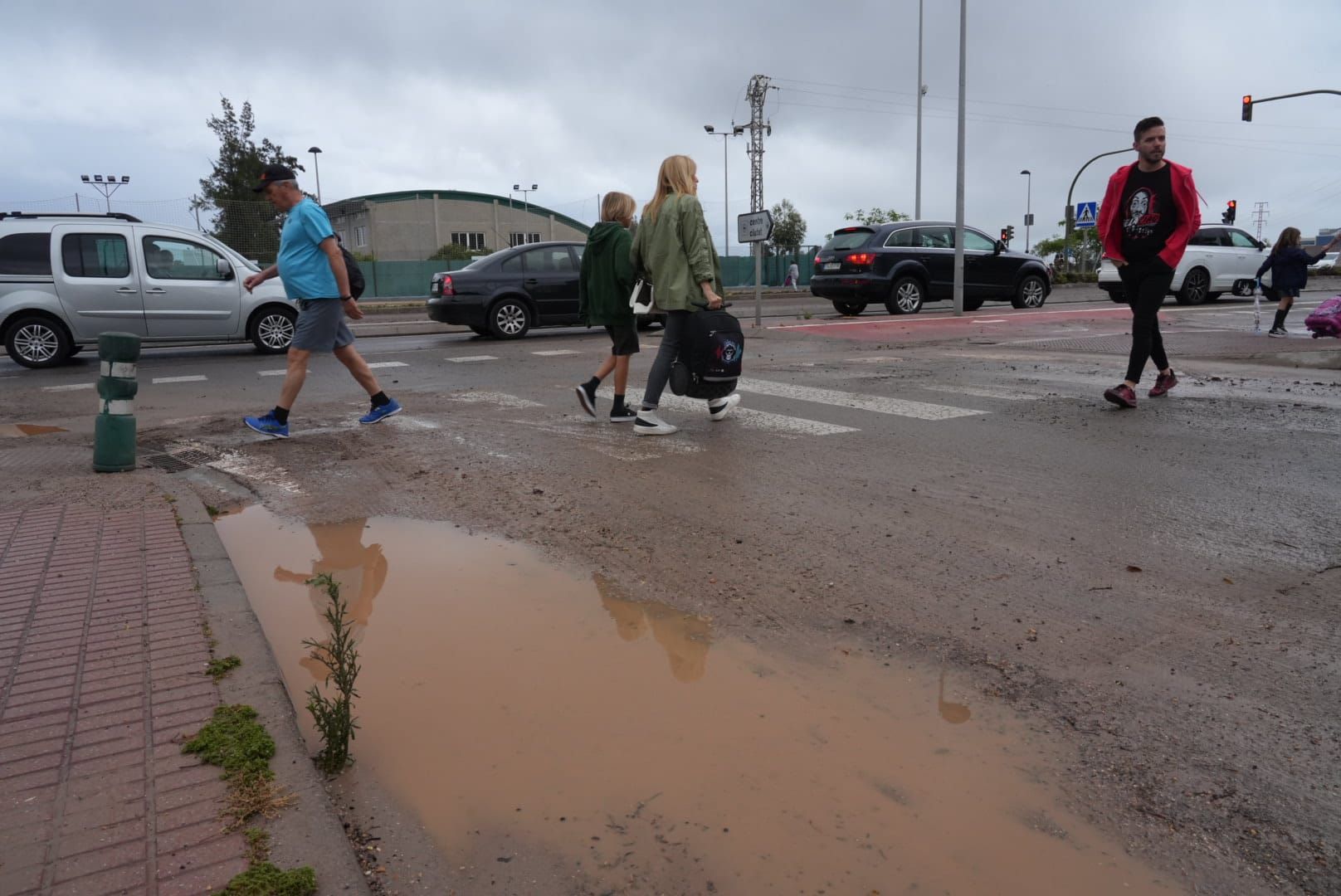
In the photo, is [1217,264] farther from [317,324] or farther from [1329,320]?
[317,324]

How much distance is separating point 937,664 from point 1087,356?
9.08 meters

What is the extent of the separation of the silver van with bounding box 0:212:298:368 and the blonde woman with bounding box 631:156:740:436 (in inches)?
312

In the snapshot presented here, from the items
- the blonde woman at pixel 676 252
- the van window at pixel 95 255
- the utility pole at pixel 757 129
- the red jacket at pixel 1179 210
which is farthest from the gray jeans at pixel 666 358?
the utility pole at pixel 757 129

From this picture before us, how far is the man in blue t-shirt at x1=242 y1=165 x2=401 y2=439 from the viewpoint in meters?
6.73

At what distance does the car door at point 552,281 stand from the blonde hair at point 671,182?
29.6ft

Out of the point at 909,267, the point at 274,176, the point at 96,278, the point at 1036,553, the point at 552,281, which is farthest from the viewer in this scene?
the point at 909,267

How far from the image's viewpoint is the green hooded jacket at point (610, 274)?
6984 mm

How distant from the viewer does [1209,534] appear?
13.6ft

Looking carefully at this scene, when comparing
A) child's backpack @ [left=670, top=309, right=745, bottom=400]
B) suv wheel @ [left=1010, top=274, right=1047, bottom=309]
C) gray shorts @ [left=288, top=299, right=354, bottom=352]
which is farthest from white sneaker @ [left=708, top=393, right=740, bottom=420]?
suv wheel @ [left=1010, top=274, right=1047, bottom=309]

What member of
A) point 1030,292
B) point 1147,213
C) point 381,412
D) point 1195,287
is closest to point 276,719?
point 381,412

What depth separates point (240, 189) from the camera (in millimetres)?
42500

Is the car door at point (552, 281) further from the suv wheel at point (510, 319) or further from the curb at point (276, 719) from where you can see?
the curb at point (276, 719)

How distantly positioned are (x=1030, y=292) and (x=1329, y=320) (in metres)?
9.07

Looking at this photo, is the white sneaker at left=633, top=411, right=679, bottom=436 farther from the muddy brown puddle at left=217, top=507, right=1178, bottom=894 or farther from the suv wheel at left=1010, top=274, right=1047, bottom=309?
the suv wheel at left=1010, top=274, right=1047, bottom=309
